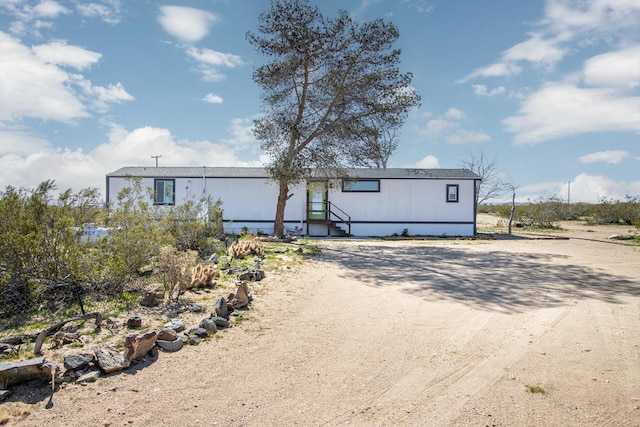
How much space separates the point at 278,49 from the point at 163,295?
1183cm

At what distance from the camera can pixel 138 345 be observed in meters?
4.12

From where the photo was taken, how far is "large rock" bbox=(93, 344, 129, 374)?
384 cm

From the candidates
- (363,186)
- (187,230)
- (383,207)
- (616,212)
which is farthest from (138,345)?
(616,212)

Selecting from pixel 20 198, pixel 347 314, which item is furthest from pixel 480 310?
pixel 20 198

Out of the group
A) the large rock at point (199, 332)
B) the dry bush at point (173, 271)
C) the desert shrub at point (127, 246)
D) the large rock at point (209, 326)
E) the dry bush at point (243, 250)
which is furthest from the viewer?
the dry bush at point (243, 250)

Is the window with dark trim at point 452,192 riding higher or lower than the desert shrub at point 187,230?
higher

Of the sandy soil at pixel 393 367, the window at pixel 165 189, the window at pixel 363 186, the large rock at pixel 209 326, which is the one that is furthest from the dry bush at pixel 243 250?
the window at pixel 165 189

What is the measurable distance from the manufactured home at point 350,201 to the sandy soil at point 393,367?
13884mm

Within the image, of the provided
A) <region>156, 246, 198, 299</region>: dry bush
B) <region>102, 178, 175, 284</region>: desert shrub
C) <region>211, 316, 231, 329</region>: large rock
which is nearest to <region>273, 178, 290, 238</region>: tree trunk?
<region>102, 178, 175, 284</region>: desert shrub

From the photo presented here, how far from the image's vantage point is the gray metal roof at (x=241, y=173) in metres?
21.5

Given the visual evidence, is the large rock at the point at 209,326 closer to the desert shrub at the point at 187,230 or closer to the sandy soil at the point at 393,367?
the sandy soil at the point at 393,367

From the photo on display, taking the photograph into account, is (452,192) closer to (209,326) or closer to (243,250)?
(243,250)

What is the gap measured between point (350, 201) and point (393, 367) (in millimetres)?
17880

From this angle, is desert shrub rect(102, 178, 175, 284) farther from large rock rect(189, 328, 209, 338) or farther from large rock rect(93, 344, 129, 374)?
large rock rect(93, 344, 129, 374)
